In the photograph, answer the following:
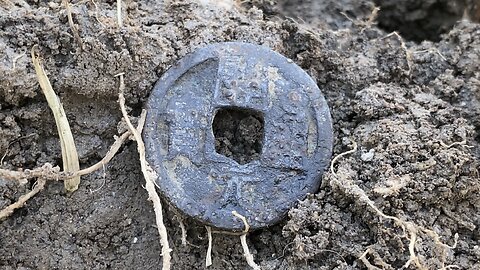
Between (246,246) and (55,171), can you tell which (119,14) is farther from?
(246,246)

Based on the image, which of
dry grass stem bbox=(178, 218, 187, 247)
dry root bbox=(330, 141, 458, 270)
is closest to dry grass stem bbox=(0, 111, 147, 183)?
dry grass stem bbox=(178, 218, 187, 247)

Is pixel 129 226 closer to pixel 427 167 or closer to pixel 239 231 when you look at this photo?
pixel 239 231

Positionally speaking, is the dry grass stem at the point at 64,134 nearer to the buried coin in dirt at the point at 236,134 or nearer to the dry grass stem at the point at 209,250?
the buried coin in dirt at the point at 236,134

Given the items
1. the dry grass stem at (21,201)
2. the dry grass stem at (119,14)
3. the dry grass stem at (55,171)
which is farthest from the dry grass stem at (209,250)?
the dry grass stem at (119,14)

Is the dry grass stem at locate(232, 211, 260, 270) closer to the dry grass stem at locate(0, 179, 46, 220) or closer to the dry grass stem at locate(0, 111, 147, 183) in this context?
the dry grass stem at locate(0, 111, 147, 183)

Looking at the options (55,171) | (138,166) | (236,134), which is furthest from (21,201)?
(236,134)

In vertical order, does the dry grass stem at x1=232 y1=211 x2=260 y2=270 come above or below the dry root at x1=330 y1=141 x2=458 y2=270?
below
